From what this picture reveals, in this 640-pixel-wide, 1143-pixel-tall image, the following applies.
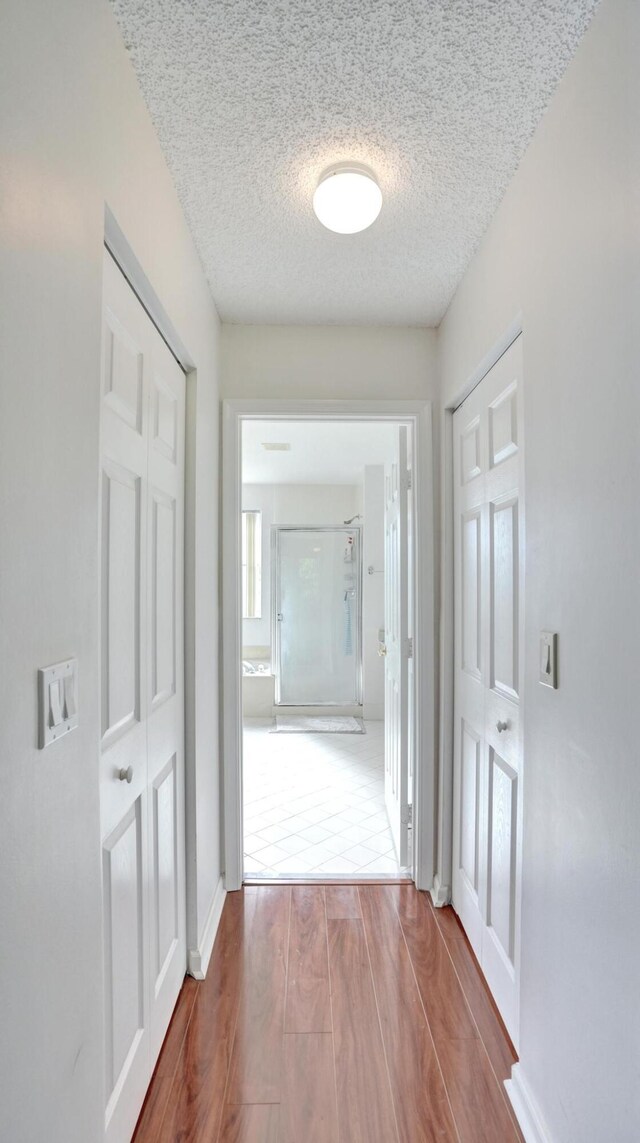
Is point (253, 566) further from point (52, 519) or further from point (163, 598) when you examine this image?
point (52, 519)

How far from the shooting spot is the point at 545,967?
4.14 feet

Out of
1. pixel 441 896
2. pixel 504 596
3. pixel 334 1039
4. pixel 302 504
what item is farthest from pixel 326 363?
pixel 302 504

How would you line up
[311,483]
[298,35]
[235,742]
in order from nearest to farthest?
[298,35] → [235,742] → [311,483]

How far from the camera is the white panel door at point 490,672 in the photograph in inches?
61.4

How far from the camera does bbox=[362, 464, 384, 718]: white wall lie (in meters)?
5.14

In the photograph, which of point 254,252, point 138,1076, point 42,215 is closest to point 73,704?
point 42,215

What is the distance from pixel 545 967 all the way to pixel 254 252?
84.3 inches

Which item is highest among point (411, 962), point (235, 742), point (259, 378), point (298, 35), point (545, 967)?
point (298, 35)

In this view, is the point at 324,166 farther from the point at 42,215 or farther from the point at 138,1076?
the point at 138,1076

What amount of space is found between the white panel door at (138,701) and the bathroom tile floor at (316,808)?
36.5 inches

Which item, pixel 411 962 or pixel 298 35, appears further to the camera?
pixel 411 962

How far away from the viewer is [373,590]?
5273 mm

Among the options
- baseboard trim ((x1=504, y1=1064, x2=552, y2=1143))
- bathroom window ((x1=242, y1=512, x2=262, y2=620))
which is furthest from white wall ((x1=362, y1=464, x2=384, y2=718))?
baseboard trim ((x1=504, y1=1064, x2=552, y2=1143))

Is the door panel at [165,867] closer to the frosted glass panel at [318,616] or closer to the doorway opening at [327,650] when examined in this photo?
Answer: the doorway opening at [327,650]
